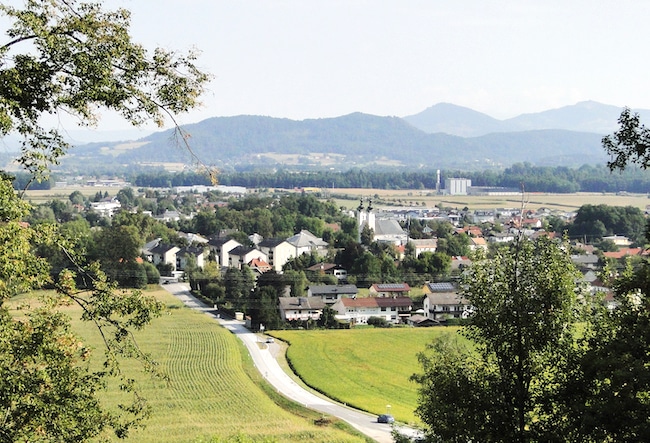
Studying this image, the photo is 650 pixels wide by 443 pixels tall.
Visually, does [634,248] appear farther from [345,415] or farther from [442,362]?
[442,362]

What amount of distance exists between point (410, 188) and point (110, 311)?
127 meters

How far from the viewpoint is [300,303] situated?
33.2 metres

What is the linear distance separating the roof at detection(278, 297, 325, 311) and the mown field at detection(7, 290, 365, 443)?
452 centimetres

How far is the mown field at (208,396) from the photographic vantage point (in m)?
15.9

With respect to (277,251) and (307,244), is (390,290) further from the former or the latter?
(307,244)

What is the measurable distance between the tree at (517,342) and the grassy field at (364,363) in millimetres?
11905

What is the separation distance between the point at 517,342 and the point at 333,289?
2999cm

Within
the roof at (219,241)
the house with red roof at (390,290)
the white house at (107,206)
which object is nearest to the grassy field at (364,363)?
the house with red roof at (390,290)

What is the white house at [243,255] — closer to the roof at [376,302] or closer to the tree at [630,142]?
the roof at [376,302]

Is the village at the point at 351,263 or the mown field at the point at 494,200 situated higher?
the mown field at the point at 494,200

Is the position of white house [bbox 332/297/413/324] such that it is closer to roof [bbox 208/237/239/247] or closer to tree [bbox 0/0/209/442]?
roof [bbox 208/237/239/247]

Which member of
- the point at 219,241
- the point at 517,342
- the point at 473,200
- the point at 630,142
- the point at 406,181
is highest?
the point at 406,181

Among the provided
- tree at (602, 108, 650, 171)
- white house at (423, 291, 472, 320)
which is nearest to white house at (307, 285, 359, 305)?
white house at (423, 291, 472, 320)

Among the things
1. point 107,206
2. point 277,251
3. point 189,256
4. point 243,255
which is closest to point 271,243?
point 277,251
